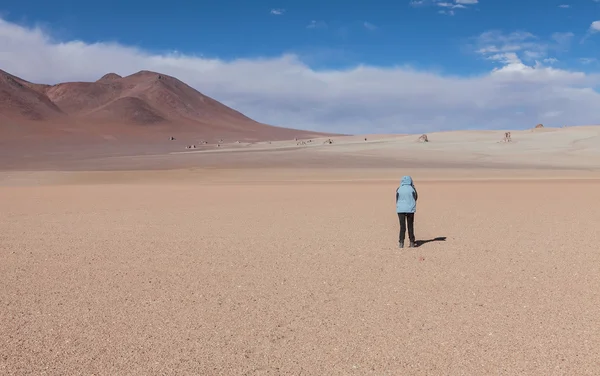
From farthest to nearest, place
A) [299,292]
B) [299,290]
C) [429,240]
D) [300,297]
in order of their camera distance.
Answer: [429,240] < [299,290] < [299,292] < [300,297]

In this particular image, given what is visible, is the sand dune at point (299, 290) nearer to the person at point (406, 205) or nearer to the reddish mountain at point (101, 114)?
the person at point (406, 205)

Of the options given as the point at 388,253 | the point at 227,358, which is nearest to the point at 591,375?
the point at 227,358

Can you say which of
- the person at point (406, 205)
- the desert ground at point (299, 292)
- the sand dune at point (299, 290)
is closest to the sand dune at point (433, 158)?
the sand dune at point (299, 290)

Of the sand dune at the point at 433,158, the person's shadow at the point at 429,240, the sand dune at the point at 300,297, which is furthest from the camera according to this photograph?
the sand dune at the point at 433,158

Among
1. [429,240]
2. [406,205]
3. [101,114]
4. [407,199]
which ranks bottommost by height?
[429,240]

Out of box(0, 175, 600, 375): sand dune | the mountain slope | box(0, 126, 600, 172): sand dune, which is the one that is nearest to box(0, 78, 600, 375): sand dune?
box(0, 175, 600, 375): sand dune

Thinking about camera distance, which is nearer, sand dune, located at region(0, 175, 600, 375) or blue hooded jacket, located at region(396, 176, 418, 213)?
sand dune, located at region(0, 175, 600, 375)

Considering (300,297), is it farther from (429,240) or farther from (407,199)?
(429,240)

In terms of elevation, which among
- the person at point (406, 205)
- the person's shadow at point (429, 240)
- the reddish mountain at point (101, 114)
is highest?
the reddish mountain at point (101, 114)

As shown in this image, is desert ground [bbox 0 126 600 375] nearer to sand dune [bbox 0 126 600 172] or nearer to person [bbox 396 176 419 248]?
person [bbox 396 176 419 248]

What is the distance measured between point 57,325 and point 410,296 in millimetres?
4557

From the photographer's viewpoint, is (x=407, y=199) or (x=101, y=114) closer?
(x=407, y=199)

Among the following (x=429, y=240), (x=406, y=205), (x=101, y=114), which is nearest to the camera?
(x=406, y=205)

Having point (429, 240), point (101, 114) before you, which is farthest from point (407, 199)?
point (101, 114)
